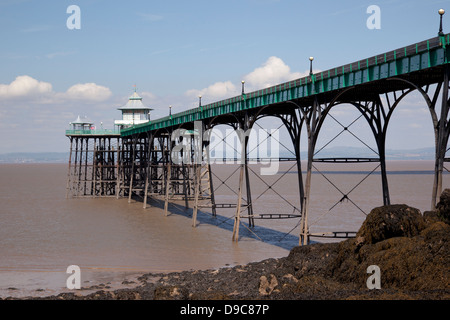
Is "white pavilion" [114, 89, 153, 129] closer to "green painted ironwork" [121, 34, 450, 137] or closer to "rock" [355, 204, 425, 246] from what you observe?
"green painted ironwork" [121, 34, 450, 137]

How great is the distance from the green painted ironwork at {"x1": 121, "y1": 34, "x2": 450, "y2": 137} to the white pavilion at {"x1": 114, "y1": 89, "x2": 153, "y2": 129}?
3805cm

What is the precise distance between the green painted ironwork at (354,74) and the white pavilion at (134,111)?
38.0m

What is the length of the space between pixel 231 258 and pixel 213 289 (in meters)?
8.87

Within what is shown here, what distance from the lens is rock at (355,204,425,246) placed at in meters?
19.0

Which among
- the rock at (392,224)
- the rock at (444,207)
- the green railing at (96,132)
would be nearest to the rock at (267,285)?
the rock at (392,224)

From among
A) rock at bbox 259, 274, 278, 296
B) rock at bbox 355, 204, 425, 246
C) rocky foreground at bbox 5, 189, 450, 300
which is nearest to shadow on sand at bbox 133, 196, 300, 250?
rocky foreground at bbox 5, 189, 450, 300

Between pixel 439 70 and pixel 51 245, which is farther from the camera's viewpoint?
pixel 51 245

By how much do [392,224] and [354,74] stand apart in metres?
8.40

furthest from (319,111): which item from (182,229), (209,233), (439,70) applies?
(182,229)

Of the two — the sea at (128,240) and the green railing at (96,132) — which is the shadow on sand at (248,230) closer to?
the sea at (128,240)

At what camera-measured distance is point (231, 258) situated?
96.9 ft

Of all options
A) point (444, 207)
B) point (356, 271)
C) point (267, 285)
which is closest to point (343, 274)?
point (356, 271)

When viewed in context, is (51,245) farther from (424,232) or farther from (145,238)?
(424,232)
